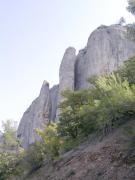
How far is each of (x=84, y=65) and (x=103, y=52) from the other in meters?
4.32

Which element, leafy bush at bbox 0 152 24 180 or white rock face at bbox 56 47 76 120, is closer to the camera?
leafy bush at bbox 0 152 24 180

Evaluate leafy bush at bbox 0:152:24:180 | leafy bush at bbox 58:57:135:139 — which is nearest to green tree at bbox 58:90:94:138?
leafy bush at bbox 58:57:135:139

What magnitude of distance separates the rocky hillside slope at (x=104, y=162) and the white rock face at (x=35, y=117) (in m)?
41.6

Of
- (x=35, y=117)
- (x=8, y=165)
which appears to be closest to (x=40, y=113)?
(x=35, y=117)

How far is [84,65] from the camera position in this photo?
59.9m

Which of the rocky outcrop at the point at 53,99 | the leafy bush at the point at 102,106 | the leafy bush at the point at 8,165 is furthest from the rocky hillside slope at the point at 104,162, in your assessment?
the rocky outcrop at the point at 53,99

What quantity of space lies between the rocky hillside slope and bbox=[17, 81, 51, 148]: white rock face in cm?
4157

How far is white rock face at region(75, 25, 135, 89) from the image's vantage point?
182 feet

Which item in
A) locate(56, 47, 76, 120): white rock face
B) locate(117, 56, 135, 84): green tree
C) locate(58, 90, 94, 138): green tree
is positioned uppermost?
locate(56, 47, 76, 120): white rock face

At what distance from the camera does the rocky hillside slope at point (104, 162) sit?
13000 mm

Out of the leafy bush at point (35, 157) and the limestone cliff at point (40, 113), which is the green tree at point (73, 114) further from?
the limestone cliff at point (40, 113)

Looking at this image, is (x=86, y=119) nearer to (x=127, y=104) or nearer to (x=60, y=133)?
(x=60, y=133)

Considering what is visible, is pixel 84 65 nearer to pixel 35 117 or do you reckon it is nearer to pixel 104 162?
pixel 35 117

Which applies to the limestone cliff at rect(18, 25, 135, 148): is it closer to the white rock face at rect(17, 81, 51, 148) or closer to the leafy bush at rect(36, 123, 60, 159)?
the white rock face at rect(17, 81, 51, 148)
